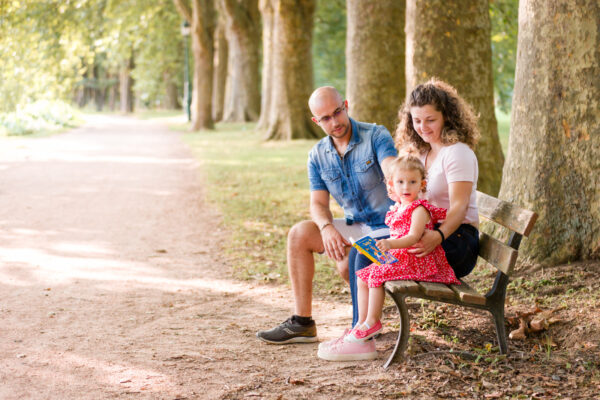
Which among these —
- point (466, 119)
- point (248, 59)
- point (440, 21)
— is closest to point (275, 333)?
point (466, 119)

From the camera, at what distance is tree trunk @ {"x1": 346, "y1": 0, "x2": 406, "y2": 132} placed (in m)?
10.8

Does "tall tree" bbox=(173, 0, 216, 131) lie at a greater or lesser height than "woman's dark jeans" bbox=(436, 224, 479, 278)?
greater

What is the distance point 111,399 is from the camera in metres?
3.45

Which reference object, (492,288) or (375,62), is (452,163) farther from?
(375,62)

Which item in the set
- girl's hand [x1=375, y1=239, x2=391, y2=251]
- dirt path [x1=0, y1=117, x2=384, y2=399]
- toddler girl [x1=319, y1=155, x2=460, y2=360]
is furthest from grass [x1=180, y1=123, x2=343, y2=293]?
girl's hand [x1=375, y1=239, x2=391, y2=251]

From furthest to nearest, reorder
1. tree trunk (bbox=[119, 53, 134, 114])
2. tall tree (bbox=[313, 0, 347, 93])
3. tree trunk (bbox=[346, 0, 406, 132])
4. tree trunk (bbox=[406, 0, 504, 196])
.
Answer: tree trunk (bbox=[119, 53, 134, 114]), tall tree (bbox=[313, 0, 347, 93]), tree trunk (bbox=[346, 0, 406, 132]), tree trunk (bbox=[406, 0, 504, 196])

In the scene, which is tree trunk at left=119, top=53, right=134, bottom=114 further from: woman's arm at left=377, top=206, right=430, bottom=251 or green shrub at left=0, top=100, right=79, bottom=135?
woman's arm at left=377, top=206, right=430, bottom=251

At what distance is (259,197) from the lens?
10.8 metres

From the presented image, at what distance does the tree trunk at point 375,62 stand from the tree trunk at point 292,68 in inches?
317

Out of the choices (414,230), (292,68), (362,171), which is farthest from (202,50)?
(414,230)

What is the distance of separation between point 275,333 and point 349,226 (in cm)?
85

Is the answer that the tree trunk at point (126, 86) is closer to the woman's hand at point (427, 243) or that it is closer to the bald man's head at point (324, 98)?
the bald man's head at point (324, 98)

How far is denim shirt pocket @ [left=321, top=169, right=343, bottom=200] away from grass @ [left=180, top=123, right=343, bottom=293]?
1.46 meters

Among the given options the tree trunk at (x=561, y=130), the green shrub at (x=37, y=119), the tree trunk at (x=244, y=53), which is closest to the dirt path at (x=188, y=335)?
the tree trunk at (x=561, y=130)
